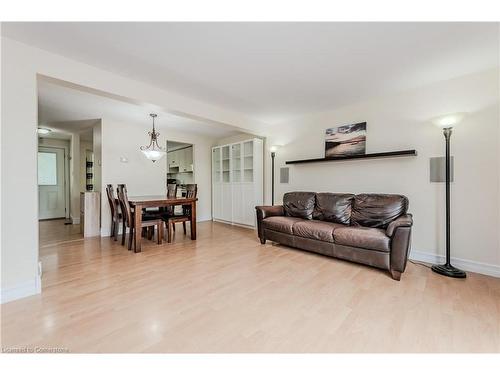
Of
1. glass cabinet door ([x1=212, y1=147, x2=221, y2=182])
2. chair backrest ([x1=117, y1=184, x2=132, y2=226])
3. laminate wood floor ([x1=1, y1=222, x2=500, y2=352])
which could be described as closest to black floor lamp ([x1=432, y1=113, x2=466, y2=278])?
laminate wood floor ([x1=1, y1=222, x2=500, y2=352])

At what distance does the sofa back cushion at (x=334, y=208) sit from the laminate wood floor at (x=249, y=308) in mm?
677

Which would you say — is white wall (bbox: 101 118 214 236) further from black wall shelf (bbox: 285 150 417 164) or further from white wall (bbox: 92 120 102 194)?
black wall shelf (bbox: 285 150 417 164)

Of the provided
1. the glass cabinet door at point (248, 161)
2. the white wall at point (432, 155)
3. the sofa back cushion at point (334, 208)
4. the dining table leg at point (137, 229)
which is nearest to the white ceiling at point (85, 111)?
the glass cabinet door at point (248, 161)

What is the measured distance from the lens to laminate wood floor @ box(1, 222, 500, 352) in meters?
1.36

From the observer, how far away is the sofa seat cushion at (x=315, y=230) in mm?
2807

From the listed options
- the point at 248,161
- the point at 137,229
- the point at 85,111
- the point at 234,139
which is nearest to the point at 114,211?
the point at 137,229

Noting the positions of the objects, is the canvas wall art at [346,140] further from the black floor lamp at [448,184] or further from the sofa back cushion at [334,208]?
the black floor lamp at [448,184]

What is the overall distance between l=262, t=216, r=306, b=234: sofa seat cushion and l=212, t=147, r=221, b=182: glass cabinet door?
2708mm

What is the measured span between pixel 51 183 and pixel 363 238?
776cm

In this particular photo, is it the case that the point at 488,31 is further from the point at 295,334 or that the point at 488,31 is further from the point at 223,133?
the point at 223,133

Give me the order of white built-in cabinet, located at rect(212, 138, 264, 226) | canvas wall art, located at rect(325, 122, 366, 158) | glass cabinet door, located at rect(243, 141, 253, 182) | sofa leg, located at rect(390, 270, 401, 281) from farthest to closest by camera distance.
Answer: glass cabinet door, located at rect(243, 141, 253, 182), white built-in cabinet, located at rect(212, 138, 264, 226), canvas wall art, located at rect(325, 122, 366, 158), sofa leg, located at rect(390, 270, 401, 281)

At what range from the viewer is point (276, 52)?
81.8 inches

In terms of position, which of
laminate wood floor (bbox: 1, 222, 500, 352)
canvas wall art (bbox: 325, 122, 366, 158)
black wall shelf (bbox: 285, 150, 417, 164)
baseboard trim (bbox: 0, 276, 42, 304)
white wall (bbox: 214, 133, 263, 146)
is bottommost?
laminate wood floor (bbox: 1, 222, 500, 352)
